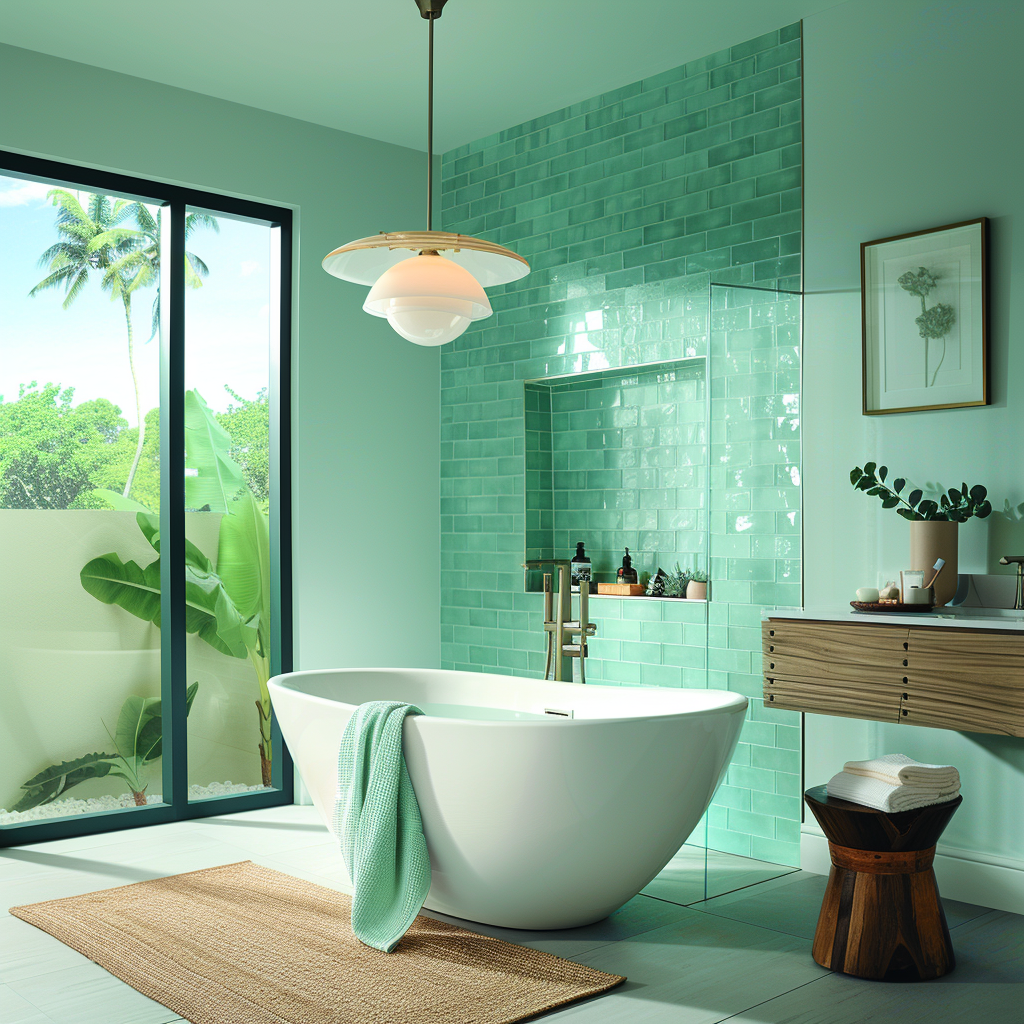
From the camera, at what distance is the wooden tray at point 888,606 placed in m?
3.48

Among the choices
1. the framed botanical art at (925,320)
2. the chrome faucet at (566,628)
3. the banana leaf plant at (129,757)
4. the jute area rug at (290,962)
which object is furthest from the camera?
the banana leaf plant at (129,757)

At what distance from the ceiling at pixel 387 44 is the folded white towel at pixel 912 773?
9.25ft

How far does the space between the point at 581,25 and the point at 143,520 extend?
2.91 meters

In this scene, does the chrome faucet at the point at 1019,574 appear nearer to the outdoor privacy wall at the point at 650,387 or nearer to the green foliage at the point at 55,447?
the outdoor privacy wall at the point at 650,387

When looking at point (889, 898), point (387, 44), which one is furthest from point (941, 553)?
point (387, 44)

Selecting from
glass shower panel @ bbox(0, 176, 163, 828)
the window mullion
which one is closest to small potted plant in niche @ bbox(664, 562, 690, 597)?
the window mullion

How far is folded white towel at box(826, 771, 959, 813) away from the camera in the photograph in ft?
9.62

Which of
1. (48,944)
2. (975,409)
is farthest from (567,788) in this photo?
(975,409)

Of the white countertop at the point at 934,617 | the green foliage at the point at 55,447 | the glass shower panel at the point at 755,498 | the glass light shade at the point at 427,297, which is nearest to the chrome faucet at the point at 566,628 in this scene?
the glass shower panel at the point at 755,498

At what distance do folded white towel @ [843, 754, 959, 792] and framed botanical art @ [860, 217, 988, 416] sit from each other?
4.19 feet

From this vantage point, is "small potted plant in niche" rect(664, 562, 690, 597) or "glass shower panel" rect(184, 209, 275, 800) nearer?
"small potted plant in niche" rect(664, 562, 690, 597)

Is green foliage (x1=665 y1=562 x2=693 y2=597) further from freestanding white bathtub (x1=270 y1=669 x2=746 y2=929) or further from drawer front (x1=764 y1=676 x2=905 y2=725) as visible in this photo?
freestanding white bathtub (x1=270 y1=669 x2=746 y2=929)

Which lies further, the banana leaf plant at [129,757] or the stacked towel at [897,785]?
the banana leaf plant at [129,757]

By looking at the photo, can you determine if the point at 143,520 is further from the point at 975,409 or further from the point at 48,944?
the point at 975,409
